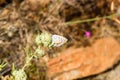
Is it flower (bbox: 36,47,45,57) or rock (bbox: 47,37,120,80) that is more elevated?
flower (bbox: 36,47,45,57)

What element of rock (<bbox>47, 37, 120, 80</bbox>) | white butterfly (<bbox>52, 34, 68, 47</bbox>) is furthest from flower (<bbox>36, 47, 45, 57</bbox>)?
rock (<bbox>47, 37, 120, 80</bbox>)

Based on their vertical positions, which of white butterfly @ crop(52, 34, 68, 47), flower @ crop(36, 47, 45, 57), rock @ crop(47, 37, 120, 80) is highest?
white butterfly @ crop(52, 34, 68, 47)

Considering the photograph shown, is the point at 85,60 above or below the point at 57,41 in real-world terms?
below

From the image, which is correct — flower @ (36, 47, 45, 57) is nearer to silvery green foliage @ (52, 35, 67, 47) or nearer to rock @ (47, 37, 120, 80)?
silvery green foliage @ (52, 35, 67, 47)

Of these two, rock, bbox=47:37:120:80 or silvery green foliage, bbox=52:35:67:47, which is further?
rock, bbox=47:37:120:80

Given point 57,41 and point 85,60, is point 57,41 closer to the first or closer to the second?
point 57,41

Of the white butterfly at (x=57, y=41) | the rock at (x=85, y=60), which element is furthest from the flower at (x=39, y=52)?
the rock at (x=85, y=60)

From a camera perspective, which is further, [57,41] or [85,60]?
[85,60]

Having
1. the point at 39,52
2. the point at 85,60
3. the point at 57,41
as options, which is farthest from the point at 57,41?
the point at 85,60
